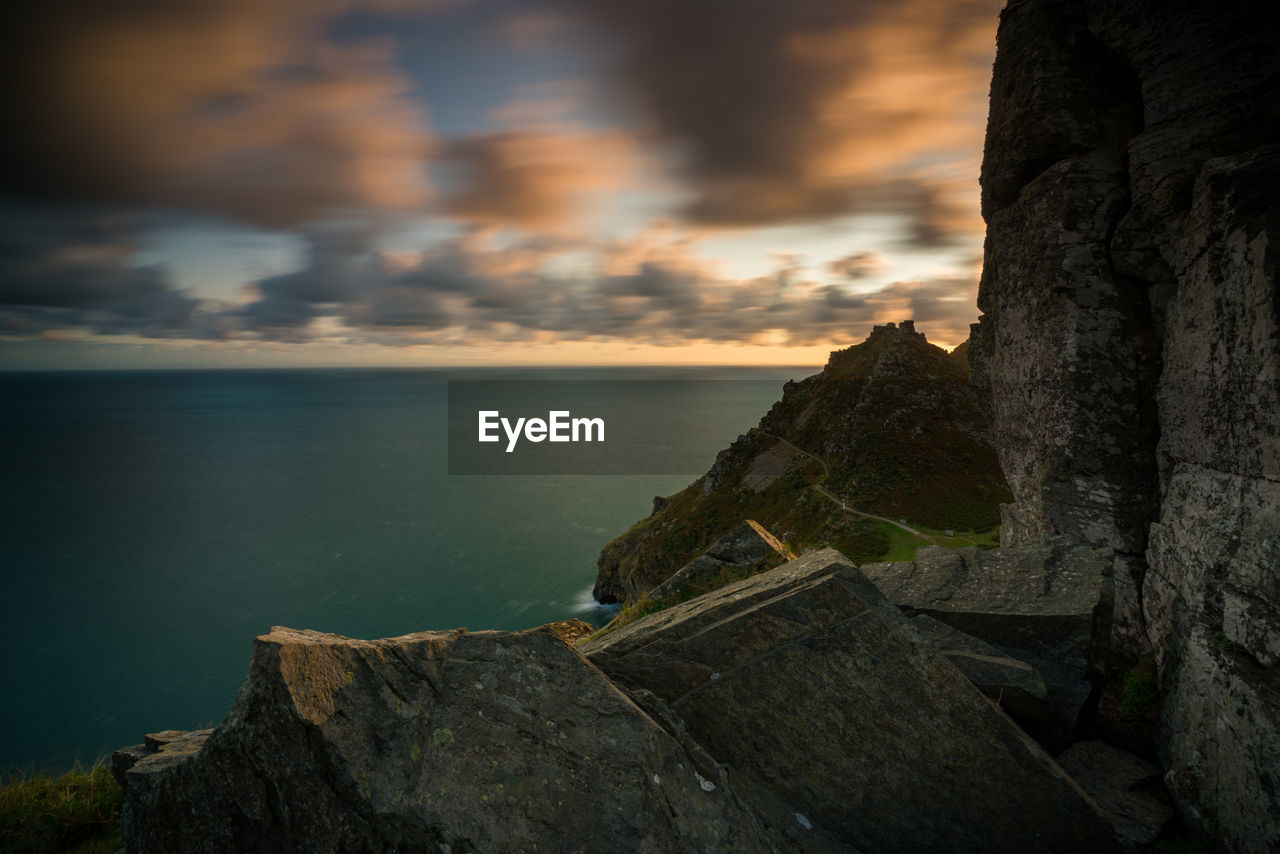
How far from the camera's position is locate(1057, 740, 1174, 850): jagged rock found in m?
9.91

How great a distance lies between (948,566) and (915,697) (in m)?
6.67

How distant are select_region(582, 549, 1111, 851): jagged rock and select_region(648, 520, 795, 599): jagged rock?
8803mm

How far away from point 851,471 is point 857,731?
224ft

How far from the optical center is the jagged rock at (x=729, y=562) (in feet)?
63.1

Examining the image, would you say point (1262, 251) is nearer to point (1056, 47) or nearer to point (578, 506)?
point (1056, 47)

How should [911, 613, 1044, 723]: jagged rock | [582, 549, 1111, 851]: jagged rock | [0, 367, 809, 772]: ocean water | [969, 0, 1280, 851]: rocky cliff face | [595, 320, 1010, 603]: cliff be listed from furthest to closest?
[0, 367, 809, 772]: ocean water, [595, 320, 1010, 603]: cliff, [911, 613, 1044, 723]: jagged rock, [969, 0, 1280, 851]: rocky cliff face, [582, 549, 1111, 851]: jagged rock

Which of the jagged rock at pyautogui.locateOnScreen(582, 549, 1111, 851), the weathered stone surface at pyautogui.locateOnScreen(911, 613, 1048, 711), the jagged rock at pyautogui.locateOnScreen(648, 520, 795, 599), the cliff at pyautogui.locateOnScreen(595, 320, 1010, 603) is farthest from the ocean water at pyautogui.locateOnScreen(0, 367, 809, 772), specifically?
the weathered stone surface at pyautogui.locateOnScreen(911, 613, 1048, 711)

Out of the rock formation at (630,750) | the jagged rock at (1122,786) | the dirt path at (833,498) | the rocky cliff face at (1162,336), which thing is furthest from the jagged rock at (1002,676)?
the dirt path at (833,498)

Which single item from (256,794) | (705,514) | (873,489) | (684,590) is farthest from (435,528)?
(256,794)

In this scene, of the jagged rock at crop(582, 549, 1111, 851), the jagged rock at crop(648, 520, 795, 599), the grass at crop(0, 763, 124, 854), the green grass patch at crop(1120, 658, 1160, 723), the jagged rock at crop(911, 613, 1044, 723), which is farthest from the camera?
the jagged rock at crop(648, 520, 795, 599)

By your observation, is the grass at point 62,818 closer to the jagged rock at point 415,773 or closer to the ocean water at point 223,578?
the jagged rock at point 415,773

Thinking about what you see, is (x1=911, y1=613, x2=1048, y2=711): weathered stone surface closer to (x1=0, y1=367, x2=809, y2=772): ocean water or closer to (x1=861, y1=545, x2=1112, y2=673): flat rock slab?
(x1=861, y1=545, x2=1112, y2=673): flat rock slab

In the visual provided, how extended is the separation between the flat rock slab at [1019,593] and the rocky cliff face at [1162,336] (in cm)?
164

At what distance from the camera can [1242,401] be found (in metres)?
10.8
